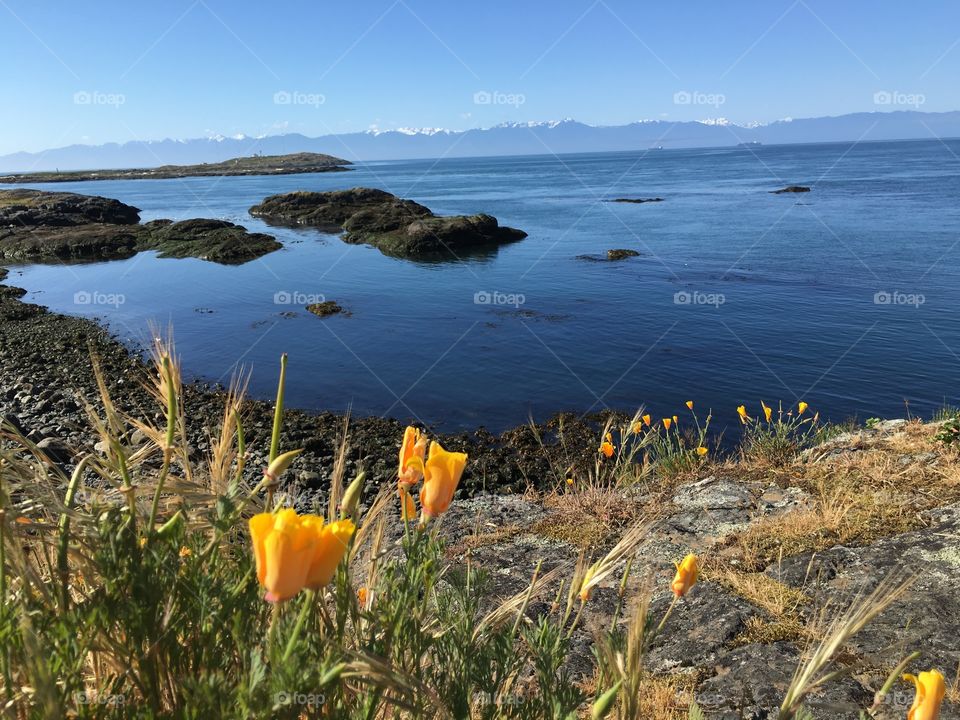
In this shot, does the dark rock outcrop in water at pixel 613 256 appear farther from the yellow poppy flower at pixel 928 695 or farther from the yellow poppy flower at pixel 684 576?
the yellow poppy flower at pixel 928 695

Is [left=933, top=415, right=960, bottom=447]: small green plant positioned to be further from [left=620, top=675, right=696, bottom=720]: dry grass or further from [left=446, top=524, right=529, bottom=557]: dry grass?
[left=620, top=675, right=696, bottom=720]: dry grass

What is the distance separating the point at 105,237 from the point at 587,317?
26.8 m

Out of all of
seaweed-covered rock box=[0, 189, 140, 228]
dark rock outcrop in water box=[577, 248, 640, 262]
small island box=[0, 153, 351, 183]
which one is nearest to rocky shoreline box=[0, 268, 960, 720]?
dark rock outcrop in water box=[577, 248, 640, 262]

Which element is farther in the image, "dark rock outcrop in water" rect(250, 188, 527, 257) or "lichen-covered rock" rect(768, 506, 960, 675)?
"dark rock outcrop in water" rect(250, 188, 527, 257)

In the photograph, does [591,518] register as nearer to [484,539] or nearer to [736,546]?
[484,539]

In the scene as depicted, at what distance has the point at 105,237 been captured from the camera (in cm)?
3272

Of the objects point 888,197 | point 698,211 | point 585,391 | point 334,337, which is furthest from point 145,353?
point 888,197

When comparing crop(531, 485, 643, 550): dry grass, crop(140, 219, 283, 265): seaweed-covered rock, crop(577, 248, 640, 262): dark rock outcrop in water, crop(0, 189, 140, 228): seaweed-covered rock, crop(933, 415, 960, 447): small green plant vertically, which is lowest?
crop(531, 485, 643, 550): dry grass

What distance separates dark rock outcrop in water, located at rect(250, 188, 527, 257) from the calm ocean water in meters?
1.52

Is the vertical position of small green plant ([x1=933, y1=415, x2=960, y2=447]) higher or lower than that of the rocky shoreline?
higher

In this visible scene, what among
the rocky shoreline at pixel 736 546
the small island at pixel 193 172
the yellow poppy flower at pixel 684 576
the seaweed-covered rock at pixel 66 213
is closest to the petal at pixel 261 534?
the rocky shoreline at pixel 736 546

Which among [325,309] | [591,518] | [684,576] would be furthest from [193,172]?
[684,576]

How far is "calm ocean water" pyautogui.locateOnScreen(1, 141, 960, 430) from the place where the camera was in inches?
490

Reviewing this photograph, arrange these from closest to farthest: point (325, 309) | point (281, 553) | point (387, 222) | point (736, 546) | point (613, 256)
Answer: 1. point (281, 553)
2. point (736, 546)
3. point (325, 309)
4. point (613, 256)
5. point (387, 222)
